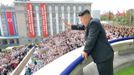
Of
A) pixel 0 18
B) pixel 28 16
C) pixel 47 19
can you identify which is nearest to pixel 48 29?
pixel 47 19

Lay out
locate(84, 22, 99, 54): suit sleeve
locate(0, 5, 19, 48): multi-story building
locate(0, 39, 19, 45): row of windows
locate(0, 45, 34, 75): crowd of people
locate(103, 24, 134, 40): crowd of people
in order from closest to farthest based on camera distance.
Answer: locate(84, 22, 99, 54): suit sleeve → locate(103, 24, 134, 40): crowd of people → locate(0, 45, 34, 75): crowd of people → locate(0, 5, 19, 48): multi-story building → locate(0, 39, 19, 45): row of windows

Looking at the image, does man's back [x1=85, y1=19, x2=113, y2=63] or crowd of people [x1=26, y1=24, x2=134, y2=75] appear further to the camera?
crowd of people [x1=26, y1=24, x2=134, y2=75]

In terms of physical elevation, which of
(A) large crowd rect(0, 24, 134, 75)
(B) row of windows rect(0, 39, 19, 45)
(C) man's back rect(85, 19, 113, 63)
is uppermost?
(C) man's back rect(85, 19, 113, 63)

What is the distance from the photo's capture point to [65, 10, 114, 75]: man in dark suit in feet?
5.60

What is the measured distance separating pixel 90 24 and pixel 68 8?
43.0 m

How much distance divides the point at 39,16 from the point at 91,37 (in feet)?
135

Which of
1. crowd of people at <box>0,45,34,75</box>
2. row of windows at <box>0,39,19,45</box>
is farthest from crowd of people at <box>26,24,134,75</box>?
row of windows at <box>0,39,19,45</box>

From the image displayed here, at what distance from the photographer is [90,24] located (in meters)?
1.74

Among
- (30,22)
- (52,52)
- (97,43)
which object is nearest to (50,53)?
(52,52)

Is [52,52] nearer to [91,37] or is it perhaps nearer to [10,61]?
[10,61]

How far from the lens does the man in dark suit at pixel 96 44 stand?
1708mm

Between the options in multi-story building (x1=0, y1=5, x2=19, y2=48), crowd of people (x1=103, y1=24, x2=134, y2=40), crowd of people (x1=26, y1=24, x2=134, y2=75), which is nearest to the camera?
crowd of people (x1=103, y1=24, x2=134, y2=40)

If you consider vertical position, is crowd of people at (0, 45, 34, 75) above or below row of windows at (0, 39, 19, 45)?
above

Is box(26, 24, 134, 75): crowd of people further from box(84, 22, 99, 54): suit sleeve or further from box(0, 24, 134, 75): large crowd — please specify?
box(84, 22, 99, 54): suit sleeve
